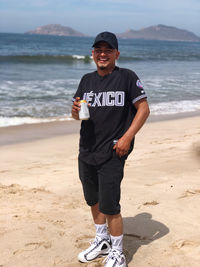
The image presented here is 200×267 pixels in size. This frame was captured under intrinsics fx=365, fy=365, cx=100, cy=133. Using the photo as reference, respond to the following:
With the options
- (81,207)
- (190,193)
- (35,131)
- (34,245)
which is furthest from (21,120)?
(34,245)

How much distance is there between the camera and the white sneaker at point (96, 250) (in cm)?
296

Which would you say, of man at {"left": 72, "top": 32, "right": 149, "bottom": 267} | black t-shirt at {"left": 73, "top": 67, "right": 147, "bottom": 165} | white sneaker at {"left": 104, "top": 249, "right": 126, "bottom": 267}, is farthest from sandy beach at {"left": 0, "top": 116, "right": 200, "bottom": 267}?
black t-shirt at {"left": 73, "top": 67, "right": 147, "bottom": 165}

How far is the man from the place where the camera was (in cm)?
262

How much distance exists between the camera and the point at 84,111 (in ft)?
8.55

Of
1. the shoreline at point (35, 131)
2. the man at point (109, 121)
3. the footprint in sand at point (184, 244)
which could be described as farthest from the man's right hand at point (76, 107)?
the shoreline at point (35, 131)

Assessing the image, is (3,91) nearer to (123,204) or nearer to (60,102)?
(60,102)

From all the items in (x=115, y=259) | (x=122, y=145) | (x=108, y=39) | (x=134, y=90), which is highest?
(x=108, y=39)

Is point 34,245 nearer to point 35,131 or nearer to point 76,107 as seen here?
point 76,107

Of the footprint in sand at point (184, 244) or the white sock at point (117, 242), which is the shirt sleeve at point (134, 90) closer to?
the white sock at point (117, 242)

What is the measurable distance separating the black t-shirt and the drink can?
64 mm

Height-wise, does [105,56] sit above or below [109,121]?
above

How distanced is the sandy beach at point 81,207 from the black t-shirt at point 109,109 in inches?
37.9

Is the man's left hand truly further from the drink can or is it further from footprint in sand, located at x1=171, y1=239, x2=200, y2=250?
footprint in sand, located at x1=171, y1=239, x2=200, y2=250

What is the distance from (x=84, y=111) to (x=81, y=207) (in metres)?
1.64
